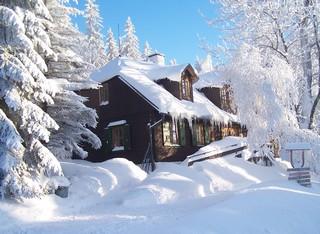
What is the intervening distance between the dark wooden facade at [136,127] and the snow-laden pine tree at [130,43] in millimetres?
32800

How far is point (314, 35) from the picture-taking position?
75.2ft

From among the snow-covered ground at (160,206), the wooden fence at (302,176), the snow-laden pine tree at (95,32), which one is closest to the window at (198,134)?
the snow-covered ground at (160,206)

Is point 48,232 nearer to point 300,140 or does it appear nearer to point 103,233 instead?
point 103,233

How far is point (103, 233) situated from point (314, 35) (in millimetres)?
18392

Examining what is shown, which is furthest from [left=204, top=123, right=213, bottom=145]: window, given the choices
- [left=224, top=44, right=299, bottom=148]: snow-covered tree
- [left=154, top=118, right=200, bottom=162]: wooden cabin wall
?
[left=224, top=44, right=299, bottom=148]: snow-covered tree

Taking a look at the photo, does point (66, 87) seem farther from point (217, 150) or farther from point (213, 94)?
point (213, 94)

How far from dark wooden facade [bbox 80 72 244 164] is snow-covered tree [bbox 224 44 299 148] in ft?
16.6

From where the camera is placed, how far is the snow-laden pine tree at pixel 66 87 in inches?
658

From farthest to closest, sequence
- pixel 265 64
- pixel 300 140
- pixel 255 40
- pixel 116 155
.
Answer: pixel 116 155, pixel 255 40, pixel 265 64, pixel 300 140

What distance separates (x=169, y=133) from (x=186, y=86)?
412 centimetres

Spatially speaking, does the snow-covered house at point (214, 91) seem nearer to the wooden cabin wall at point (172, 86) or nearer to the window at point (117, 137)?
the wooden cabin wall at point (172, 86)

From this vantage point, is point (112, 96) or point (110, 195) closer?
point (110, 195)

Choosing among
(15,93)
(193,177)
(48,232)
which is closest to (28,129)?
(15,93)

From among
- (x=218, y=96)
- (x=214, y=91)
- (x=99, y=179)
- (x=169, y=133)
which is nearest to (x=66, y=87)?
(x=99, y=179)
